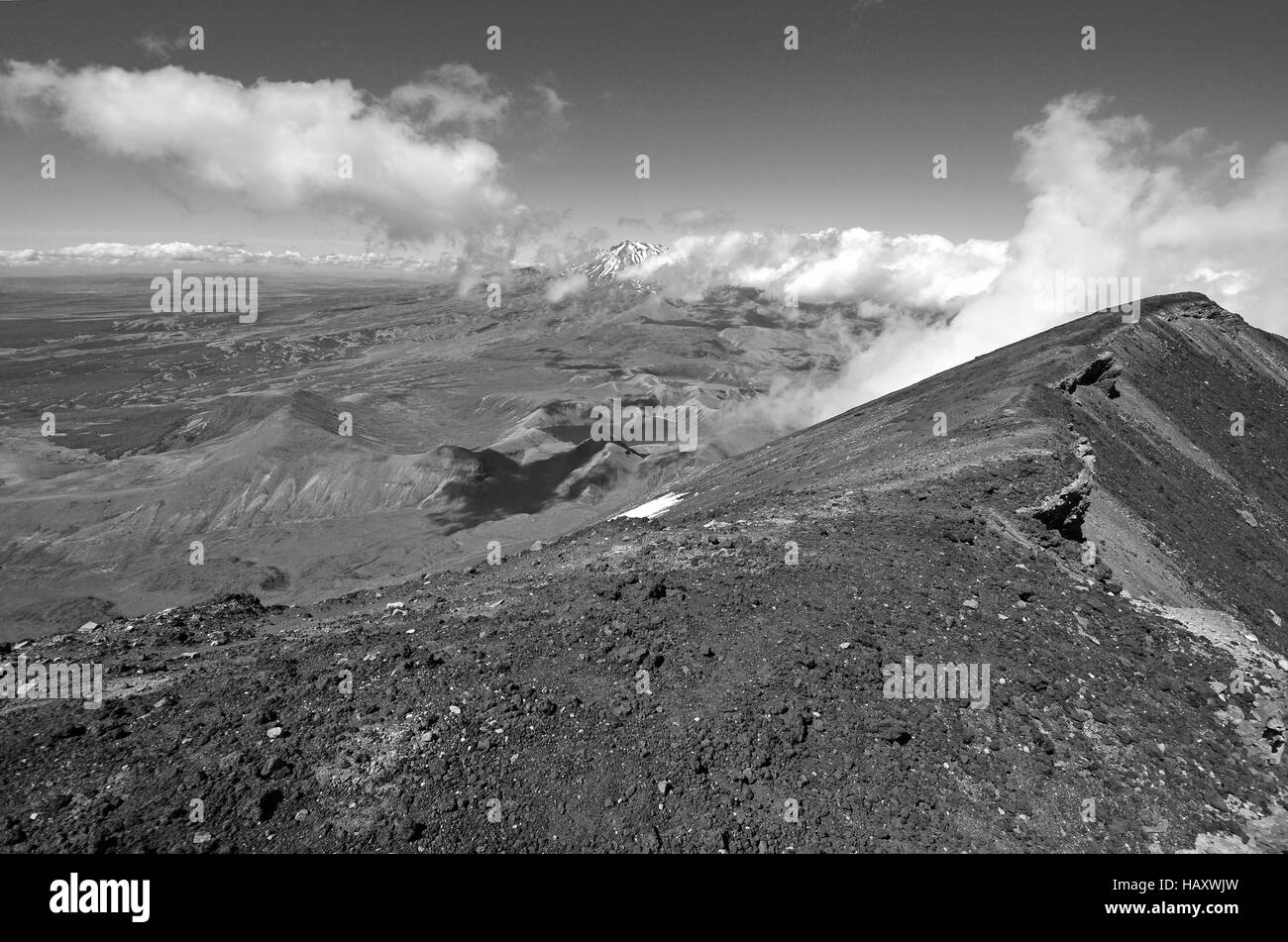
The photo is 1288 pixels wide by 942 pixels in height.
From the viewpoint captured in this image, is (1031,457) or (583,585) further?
(1031,457)

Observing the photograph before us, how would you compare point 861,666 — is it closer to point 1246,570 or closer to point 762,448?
point 1246,570

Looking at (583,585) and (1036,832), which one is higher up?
(583,585)
